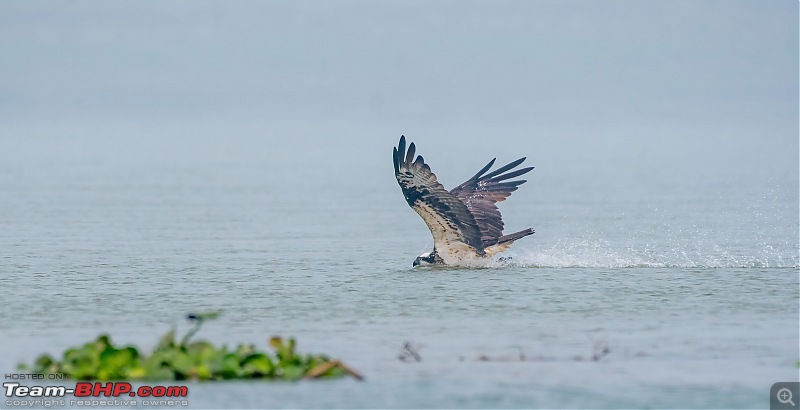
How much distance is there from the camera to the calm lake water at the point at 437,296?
13383mm

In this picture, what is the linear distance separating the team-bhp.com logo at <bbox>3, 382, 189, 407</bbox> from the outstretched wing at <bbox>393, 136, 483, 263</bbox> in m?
7.17

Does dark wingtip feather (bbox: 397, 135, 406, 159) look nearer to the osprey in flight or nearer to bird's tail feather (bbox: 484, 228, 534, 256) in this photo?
the osprey in flight

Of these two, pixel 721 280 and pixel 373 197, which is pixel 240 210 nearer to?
pixel 373 197

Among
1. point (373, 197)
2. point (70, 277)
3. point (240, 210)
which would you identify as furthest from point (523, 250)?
point (373, 197)

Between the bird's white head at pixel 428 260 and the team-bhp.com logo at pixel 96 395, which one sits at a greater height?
the bird's white head at pixel 428 260

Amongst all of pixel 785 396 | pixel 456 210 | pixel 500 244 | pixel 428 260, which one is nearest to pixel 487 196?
pixel 500 244

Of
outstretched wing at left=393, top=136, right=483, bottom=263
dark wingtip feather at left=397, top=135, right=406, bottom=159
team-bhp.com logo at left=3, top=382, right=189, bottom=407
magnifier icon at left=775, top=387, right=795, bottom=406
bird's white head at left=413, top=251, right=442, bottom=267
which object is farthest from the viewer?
bird's white head at left=413, top=251, right=442, bottom=267

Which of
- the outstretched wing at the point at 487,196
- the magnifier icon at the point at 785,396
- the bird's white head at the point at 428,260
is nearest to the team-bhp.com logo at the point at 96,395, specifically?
Result: the magnifier icon at the point at 785,396

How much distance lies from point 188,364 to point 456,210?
814cm

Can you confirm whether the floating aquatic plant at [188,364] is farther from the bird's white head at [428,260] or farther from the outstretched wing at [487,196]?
the outstretched wing at [487,196]

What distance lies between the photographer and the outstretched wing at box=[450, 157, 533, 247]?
22312mm

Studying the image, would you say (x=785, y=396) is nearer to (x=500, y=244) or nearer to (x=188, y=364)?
(x=188, y=364)

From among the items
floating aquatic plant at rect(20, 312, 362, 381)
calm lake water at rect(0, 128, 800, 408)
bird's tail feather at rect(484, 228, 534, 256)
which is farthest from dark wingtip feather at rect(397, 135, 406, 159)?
floating aquatic plant at rect(20, 312, 362, 381)

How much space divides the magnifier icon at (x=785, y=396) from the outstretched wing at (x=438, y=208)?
757 centimetres
